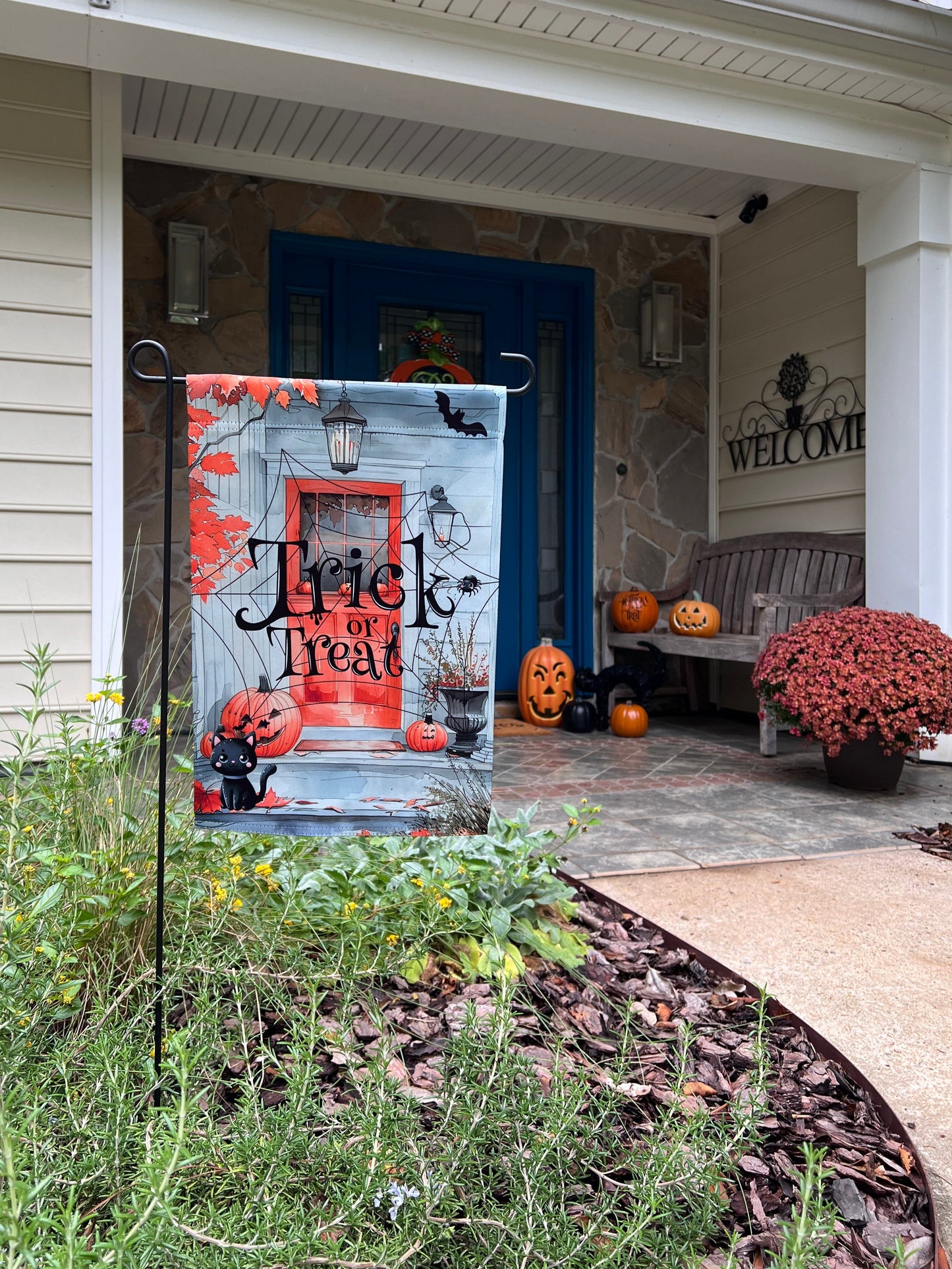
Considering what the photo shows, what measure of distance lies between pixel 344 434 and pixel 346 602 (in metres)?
0.30

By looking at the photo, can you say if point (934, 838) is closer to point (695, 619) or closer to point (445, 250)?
point (695, 619)

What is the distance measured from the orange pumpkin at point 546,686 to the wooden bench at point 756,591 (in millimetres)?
511

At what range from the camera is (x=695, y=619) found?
5.79m

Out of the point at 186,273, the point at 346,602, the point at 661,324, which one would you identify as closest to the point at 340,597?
the point at 346,602

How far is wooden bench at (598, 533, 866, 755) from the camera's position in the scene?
505cm

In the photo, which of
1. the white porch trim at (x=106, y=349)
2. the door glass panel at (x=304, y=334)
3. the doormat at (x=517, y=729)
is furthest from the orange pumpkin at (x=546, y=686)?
the white porch trim at (x=106, y=349)

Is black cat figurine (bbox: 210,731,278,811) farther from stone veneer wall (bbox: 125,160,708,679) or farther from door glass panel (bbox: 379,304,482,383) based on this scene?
door glass panel (bbox: 379,304,482,383)

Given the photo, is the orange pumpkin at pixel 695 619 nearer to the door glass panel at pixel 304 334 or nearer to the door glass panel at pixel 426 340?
the door glass panel at pixel 426 340

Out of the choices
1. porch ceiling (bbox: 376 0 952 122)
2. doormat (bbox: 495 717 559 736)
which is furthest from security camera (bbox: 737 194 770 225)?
doormat (bbox: 495 717 559 736)

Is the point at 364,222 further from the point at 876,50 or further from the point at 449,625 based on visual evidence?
the point at 449,625

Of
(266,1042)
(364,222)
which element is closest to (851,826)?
(266,1042)

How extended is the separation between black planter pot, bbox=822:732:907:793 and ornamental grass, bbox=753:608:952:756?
95 mm

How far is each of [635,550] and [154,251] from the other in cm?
341

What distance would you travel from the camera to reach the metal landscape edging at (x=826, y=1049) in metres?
1.30
